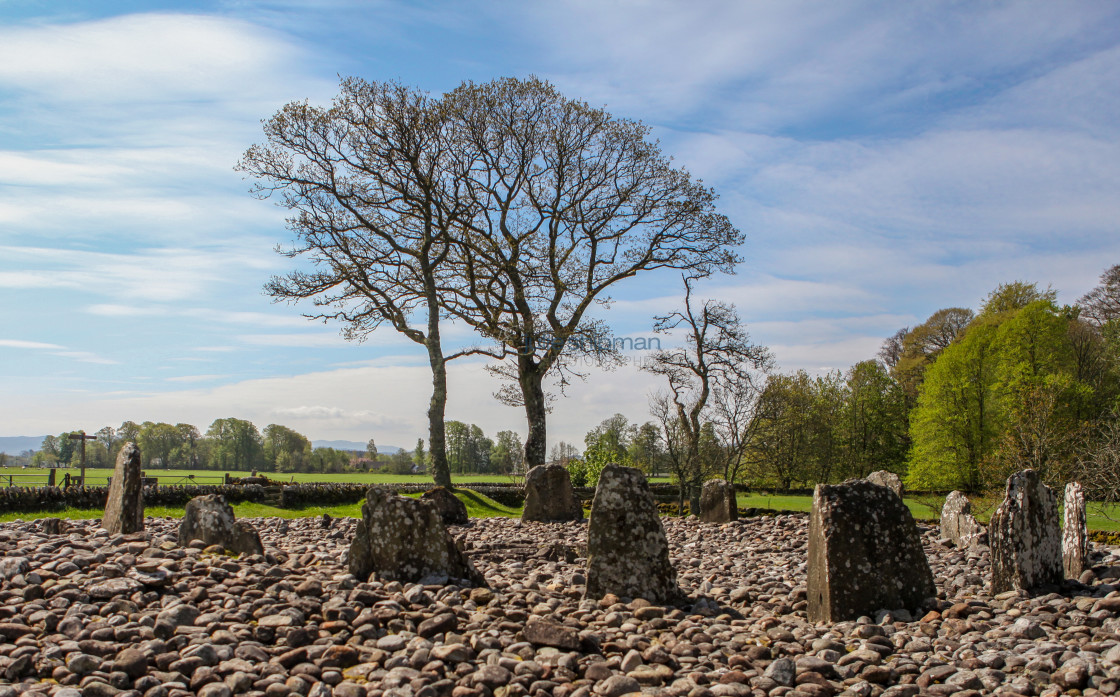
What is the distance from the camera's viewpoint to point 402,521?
795 centimetres

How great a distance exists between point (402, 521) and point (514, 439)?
7748 cm

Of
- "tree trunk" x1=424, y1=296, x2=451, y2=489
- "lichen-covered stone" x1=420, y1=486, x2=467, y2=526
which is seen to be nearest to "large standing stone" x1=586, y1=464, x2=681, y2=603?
"lichen-covered stone" x1=420, y1=486, x2=467, y2=526

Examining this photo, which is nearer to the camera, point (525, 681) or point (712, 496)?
point (525, 681)

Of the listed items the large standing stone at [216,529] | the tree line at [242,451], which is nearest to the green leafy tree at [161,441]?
the tree line at [242,451]

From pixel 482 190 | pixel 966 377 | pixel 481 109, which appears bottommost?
pixel 966 377

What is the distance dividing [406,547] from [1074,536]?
8.33 m

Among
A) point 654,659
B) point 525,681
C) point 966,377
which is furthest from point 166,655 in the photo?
point 966,377

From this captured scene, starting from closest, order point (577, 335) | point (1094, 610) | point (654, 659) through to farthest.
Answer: point (654, 659) < point (1094, 610) < point (577, 335)

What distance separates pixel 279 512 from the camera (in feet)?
65.9

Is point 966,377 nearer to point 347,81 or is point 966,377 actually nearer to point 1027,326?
point 1027,326

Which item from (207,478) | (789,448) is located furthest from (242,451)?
(789,448)

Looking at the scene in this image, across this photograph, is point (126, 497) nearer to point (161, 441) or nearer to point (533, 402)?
point (533, 402)

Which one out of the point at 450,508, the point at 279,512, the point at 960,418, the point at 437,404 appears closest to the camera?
the point at 450,508

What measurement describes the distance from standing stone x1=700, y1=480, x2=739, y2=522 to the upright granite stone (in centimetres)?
329
